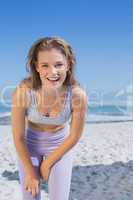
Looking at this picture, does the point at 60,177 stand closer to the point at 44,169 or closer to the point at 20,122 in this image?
the point at 44,169

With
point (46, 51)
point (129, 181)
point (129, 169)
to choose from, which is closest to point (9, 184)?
point (129, 181)

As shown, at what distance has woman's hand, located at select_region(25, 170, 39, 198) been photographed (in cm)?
206

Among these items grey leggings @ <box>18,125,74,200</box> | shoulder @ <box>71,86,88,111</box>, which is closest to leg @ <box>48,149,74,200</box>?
grey leggings @ <box>18,125,74,200</box>

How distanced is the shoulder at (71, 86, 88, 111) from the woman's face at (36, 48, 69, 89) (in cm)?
11

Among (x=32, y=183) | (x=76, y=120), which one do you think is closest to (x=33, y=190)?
(x=32, y=183)

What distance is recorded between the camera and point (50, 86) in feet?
6.54

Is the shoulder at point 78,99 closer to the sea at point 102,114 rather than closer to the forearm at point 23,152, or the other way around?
the forearm at point 23,152

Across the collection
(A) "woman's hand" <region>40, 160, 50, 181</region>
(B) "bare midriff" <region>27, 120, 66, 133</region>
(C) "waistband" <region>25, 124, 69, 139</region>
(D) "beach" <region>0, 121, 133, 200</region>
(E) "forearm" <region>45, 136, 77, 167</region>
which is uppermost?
(B) "bare midriff" <region>27, 120, 66, 133</region>

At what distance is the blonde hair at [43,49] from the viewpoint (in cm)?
193

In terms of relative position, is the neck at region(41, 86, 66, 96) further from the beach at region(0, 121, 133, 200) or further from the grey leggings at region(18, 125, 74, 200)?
the beach at region(0, 121, 133, 200)

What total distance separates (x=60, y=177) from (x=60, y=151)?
18 centimetres

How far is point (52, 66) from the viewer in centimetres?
193

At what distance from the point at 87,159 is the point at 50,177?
214 inches

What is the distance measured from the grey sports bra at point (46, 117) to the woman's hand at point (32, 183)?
285 mm
